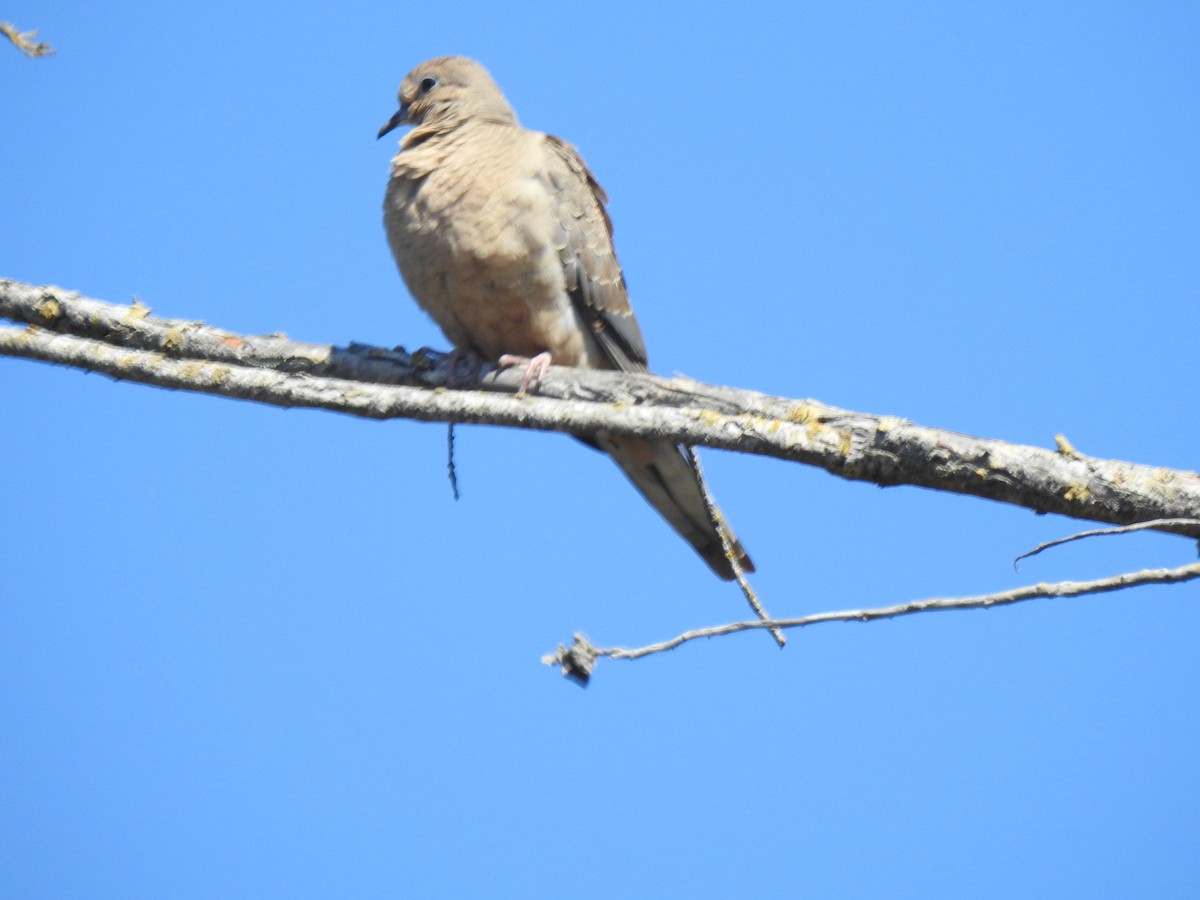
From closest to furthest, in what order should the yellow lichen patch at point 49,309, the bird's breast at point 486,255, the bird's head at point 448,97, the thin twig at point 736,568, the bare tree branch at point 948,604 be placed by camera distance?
the bare tree branch at point 948,604, the thin twig at point 736,568, the yellow lichen patch at point 49,309, the bird's breast at point 486,255, the bird's head at point 448,97

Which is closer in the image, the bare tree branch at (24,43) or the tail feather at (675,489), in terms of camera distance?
the bare tree branch at (24,43)

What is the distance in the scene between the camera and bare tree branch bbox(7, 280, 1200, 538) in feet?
11.1

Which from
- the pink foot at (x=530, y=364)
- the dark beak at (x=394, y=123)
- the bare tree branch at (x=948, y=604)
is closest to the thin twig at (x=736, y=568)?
the bare tree branch at (x=948, y=604)

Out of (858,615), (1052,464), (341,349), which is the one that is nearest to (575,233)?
(341,349)

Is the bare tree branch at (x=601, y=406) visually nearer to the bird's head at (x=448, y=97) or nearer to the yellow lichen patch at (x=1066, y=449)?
the yellow lichen patch at (x=1066, y=449)

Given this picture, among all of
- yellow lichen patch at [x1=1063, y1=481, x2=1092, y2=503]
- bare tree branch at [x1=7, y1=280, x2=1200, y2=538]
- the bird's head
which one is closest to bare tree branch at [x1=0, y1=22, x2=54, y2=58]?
bare tree branch at [x1=7, y1=280, x2=1200, y2=538]

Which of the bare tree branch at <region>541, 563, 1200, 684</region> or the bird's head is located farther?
the bird's head

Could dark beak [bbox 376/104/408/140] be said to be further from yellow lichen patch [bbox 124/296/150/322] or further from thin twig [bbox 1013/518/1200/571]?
thin twig [bbox 1013/518/1200/571]

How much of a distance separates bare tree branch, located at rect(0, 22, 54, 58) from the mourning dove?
1.69 metres

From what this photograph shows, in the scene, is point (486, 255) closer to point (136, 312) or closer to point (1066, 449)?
point (136, 312)

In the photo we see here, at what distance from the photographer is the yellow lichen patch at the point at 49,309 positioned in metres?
4.39

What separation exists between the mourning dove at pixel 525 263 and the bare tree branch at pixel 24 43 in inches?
66.5

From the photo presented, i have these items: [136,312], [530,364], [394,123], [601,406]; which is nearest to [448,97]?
[394,123]

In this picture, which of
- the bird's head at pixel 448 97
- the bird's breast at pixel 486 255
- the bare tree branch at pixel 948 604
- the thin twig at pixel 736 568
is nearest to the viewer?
the bare tree branch at pixel 948 604
